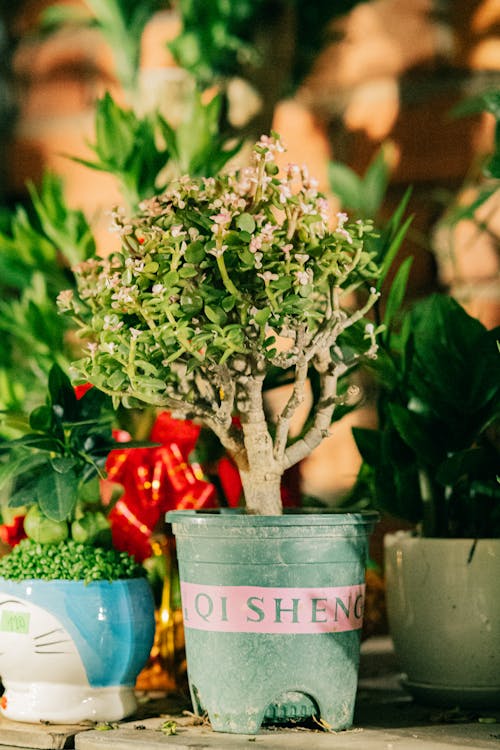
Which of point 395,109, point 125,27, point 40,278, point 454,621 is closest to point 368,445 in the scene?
point 454,621

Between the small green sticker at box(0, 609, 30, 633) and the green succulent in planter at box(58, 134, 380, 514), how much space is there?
197 millimetres

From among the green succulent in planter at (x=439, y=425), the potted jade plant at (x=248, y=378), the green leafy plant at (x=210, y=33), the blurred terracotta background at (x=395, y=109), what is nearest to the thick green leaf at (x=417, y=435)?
the green succulent in planter at (x=439, y=425)

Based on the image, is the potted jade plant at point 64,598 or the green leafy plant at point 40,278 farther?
the green leafy plant at point 40,278

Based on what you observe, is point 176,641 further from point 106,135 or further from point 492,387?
point 106,135

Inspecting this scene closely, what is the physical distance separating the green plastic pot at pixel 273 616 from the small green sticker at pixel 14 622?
142 mm

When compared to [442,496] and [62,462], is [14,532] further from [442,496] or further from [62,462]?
[442,496]

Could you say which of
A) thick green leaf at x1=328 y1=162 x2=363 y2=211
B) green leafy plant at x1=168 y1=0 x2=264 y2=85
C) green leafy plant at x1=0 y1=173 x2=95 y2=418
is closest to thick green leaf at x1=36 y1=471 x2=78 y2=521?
green leafy plant at x1=0 y1=173 x2=95 y2=418

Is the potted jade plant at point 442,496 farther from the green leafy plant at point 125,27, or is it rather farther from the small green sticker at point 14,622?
the green leafy plant at point 125,27

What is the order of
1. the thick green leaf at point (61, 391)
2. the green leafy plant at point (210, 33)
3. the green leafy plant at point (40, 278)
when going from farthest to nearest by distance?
1. the green leafy plant at point (210, 33)
2. the green leafy plant at point (40, 278)
3. the thick green leaf at point (61, 391)

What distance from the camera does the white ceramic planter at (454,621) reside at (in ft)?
2.82

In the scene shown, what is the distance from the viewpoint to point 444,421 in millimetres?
896

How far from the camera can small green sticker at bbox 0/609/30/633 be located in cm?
81

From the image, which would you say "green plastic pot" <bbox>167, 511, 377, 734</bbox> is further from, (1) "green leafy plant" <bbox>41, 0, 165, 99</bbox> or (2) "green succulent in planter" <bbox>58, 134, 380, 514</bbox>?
(1) "green leafy plant" <bbox>41, 0, 165, 99</bbox>

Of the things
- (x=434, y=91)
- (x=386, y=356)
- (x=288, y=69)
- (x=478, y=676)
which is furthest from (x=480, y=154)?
(x=478, y=676)
